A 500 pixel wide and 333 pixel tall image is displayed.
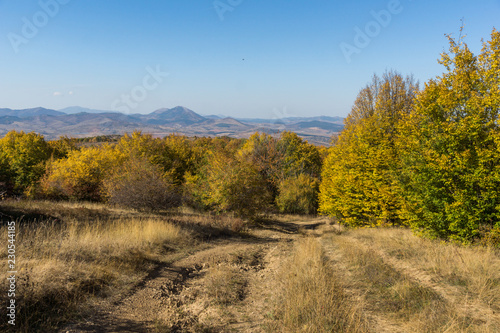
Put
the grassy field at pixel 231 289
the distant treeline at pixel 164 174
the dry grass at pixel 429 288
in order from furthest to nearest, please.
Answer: the distant treeline at pixel 164 174 → the dry grass at pixel 429 288 → the grassy field at pixel 231 289

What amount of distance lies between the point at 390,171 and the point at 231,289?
1564 cm

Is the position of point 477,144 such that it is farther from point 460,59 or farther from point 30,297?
point 30,297

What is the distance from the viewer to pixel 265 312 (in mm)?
5785

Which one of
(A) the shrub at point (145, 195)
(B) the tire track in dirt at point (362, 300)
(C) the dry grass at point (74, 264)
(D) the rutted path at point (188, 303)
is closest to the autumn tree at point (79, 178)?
(A) the shrub at point (145, 195)

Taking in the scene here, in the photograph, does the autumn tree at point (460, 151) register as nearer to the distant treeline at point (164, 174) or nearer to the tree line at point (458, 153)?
the tree line at point (458, 153)

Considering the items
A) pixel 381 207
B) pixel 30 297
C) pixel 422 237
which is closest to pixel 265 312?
pixel 30 297

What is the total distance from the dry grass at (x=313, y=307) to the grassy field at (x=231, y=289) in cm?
2

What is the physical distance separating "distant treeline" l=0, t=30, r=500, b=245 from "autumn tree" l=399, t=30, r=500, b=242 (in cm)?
5

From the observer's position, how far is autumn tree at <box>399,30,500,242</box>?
35.9ft

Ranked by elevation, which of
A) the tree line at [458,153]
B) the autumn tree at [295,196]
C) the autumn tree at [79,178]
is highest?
the tree line at [458,153]

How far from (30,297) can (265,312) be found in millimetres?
4682

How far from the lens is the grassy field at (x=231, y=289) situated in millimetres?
4965

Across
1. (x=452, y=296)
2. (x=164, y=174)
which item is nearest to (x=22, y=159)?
(x=164, y=174)

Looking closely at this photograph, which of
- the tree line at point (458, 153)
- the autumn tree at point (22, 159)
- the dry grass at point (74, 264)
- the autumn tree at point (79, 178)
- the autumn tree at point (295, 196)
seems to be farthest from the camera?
the autumn tree at point (295, 196)
